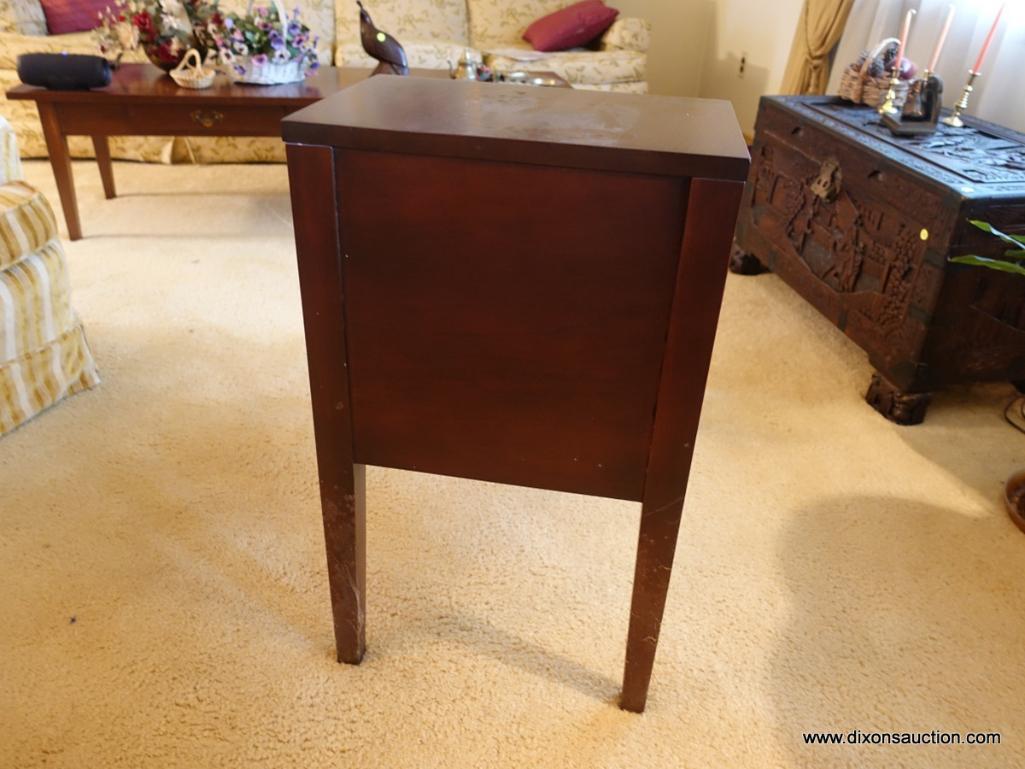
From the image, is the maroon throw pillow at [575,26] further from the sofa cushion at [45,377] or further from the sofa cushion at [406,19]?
the sofa cushion at [45,377]

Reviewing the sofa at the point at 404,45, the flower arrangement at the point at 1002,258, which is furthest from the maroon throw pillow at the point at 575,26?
the flower arrangement at the point at 1002,258

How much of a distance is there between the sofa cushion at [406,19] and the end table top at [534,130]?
114 inches

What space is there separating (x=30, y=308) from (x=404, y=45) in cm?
226

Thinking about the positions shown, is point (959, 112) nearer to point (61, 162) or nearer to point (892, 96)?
point (892, 96)

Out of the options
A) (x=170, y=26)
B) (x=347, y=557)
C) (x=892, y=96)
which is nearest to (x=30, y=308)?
(x=347, y=557)

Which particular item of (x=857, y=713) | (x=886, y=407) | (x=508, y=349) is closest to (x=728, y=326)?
(x=886, y=407)

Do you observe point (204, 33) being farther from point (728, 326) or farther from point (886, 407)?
point (886, 407)

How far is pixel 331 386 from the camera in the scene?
0.91 meters

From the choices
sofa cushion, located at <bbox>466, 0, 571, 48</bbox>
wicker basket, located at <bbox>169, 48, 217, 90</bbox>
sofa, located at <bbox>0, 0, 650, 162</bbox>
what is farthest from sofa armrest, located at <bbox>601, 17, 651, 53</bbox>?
wicker basket, located at <bbox>169, 48, 217, 90</bbox>

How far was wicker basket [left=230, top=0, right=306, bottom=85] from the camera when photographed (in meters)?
2.40

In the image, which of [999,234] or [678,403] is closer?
[678,403]

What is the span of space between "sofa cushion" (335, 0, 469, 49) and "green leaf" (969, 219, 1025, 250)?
272 cm

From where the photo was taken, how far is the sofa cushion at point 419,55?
10.8ft

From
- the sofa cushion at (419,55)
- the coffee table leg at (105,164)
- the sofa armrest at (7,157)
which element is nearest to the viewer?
the sofa armrest at (7,157)
